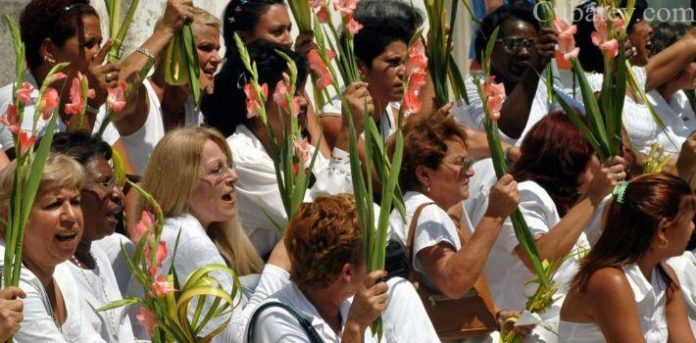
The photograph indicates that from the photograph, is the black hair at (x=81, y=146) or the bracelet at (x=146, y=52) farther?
the bracelet at (x=146, y=52)

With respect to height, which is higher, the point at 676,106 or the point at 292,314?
the point at 292,314

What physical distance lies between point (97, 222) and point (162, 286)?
54cm

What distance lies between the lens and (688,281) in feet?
19.8

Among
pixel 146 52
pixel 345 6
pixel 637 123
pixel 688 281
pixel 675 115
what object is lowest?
pixel 688 281

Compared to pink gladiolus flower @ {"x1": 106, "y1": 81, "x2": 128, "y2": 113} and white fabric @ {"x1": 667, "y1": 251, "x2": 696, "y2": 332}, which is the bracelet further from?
white fabric @ {"x1": 667, "y1": 251, "x2": 696, "y2": 332}

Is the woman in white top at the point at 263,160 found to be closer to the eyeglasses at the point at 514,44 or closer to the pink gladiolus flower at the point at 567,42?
the pink gladiolus flower at the point at 567,42

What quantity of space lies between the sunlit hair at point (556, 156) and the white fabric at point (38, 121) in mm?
1446

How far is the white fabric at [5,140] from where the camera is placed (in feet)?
18.4

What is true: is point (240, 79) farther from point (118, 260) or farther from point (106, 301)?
point (106, 301)

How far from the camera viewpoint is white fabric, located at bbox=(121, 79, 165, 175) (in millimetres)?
6133

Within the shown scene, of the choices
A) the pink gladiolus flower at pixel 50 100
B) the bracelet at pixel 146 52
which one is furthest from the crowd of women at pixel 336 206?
the pink gladiolus flower at pixel 50 100

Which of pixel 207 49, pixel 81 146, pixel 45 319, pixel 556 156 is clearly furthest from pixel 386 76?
pixel 45 319

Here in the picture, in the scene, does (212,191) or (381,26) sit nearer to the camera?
(212,191)

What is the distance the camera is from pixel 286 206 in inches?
213
